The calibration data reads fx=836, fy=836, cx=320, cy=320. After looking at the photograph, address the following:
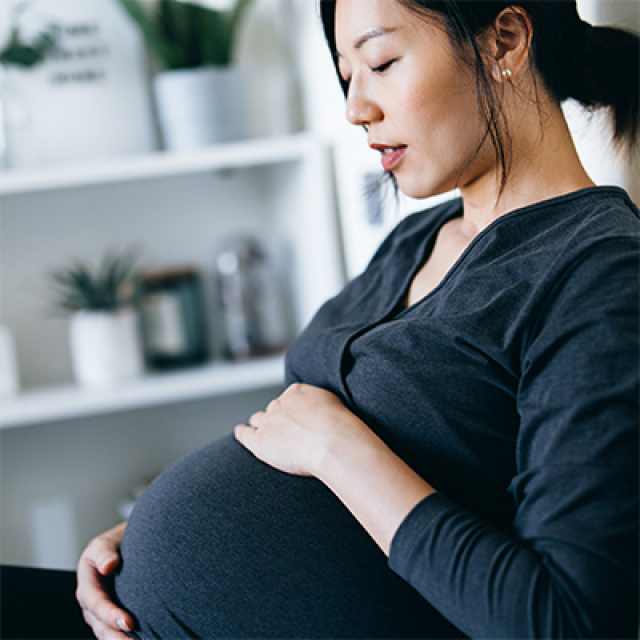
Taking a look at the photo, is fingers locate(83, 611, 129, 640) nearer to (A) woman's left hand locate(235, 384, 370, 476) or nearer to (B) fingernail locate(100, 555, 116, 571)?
(B) fingernail locate(100, 555, 116, 571)

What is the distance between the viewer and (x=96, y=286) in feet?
5.70

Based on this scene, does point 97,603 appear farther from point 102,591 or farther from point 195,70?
point 195,70

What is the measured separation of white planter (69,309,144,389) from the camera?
5.66 ft

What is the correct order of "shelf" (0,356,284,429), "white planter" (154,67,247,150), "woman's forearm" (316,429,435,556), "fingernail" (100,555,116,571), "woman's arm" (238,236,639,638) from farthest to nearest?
"white planter" (154,67,247,150), "shelf" (0,356,284,429), "fingernail" (100,555,116,571), "woman's forearm" (316,429,435,556), "woman's arm" (238,236,639,638)

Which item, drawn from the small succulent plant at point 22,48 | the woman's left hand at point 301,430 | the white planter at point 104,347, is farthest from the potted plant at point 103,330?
the woman's left hand at point 301,430

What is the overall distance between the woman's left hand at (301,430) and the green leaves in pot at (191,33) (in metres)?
1.05

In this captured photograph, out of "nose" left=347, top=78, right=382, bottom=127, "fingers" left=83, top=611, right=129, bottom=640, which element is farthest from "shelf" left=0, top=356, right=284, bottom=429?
"nose" left=347, top=78, right=382, bottom=127

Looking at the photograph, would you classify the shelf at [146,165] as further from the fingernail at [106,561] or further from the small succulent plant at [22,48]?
the fingernail at [106,561]

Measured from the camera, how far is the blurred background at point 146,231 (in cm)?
167

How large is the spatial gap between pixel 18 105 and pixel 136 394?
2.14 ft

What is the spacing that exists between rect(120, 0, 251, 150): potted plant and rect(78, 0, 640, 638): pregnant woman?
797mm

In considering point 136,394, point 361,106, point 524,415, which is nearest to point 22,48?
point 136,394

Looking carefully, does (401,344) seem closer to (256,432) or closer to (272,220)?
(256,432)

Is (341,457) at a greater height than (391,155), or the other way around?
(391,155)
